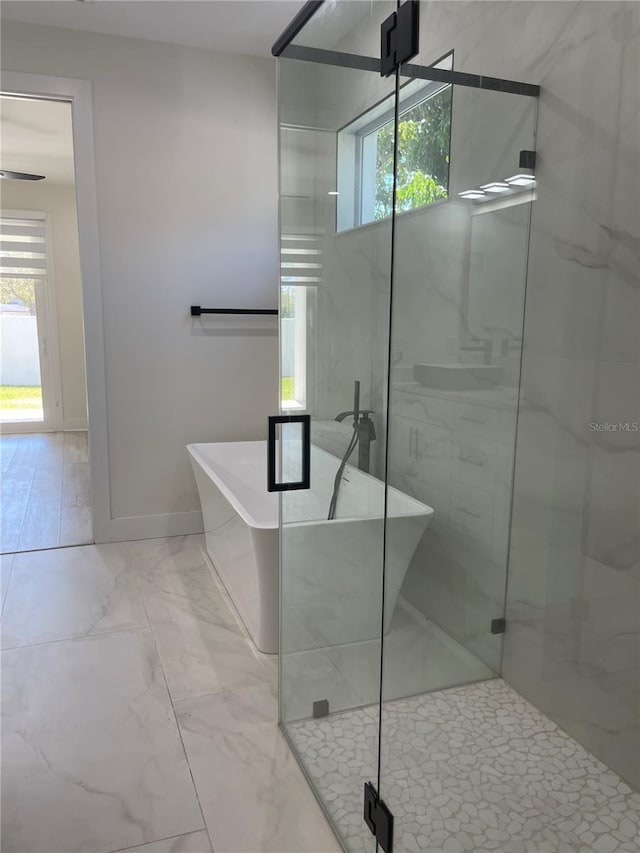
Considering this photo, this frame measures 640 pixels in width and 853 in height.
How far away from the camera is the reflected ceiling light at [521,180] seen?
5.60 feet

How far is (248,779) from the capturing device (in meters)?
1.86

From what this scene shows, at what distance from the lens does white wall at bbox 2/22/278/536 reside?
3.57 m

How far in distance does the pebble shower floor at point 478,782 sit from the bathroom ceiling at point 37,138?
4163mm

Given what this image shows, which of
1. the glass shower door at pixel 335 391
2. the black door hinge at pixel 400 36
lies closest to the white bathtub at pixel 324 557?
the glass shower door at pixel 335 391

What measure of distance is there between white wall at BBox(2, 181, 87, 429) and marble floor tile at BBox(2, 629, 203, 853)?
17.3 feet

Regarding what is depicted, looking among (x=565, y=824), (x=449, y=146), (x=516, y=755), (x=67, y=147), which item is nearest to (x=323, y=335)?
(x=449, y=146)

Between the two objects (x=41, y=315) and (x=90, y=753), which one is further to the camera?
(x=41, y=315)

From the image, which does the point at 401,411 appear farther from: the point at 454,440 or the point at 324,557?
the point at 324,557

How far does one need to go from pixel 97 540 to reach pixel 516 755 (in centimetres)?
288

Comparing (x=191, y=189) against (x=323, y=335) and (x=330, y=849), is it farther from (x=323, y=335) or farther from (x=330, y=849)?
(x=330, y=849)

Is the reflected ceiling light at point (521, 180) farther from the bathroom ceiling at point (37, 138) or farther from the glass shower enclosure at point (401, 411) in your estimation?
the bathroom ceiling at point (37, 138)

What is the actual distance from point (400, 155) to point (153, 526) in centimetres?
305

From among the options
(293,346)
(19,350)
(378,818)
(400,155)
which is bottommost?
(378,818)

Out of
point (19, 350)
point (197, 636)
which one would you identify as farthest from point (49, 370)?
point (197, 636)
